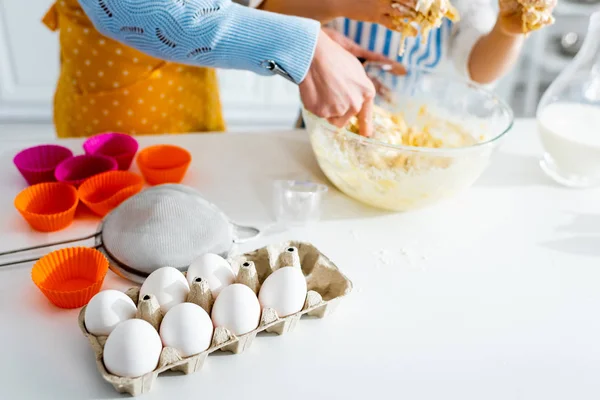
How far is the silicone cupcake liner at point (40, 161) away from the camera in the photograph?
1022 millimetres

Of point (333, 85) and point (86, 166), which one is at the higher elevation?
point (333, 85)

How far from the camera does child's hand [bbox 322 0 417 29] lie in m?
1.02

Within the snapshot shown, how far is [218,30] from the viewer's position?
0.87 m

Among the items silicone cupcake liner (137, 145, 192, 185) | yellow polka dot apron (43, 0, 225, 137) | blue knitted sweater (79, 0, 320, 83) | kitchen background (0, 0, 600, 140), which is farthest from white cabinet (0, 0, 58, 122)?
blue knitted sweater (79, 0, 320, 83)

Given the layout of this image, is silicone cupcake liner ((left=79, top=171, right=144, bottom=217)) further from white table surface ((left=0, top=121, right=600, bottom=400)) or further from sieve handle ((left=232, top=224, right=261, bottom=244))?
sieve handle ((left=232, top=224, right=261, bottom=244))

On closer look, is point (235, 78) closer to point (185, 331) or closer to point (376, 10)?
point (376, 10)

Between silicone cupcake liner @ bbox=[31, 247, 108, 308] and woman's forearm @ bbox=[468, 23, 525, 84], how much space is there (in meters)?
0.86

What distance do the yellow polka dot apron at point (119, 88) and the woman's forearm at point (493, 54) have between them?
603 millimetres

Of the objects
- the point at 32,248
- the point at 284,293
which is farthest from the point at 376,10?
the point at 32,248

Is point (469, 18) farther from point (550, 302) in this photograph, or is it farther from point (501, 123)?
point (550, 302)

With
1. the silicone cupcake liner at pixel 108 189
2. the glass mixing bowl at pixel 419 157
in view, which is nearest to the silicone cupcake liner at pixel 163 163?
the silicone cupcake liner at pixel 108 189

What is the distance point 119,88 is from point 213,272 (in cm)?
71

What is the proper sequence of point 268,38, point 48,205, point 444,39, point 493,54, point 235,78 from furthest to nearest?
point 235,78 → point 444,39 → point 493,54 → point 48,205 → point 268,38

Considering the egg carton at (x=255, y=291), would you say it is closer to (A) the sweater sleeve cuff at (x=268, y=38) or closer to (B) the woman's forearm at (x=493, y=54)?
(A) the sweater sleeve cuff at (x=268, y=38)
